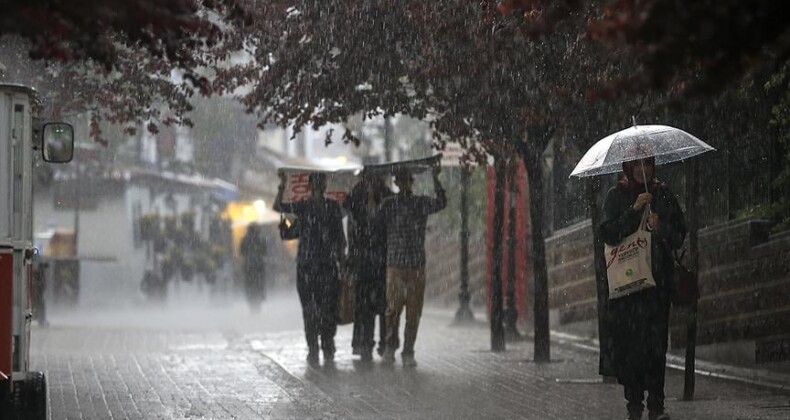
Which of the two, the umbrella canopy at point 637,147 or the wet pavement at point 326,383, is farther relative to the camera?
the wet pavement at point 326,383

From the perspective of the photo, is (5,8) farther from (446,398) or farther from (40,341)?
(40,341)

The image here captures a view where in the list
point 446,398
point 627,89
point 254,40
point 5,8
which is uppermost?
point 254,40

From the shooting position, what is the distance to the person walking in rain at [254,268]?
28109 millimetres

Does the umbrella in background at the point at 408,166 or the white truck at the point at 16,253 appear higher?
the umbrella in background at the point at 408,166

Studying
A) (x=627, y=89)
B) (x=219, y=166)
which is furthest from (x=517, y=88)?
(x=219, y=166)

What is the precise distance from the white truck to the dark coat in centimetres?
367

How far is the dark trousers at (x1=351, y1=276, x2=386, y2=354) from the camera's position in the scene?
1558cm

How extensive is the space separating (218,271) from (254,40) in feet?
85.5

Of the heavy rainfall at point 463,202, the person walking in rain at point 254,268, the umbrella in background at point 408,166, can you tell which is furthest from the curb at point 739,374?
the person walking in rain at point 254,268

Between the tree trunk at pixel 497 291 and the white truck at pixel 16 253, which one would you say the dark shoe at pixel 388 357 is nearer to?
the tree trunk at pixel 497 291

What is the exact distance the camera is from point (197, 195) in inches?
1683

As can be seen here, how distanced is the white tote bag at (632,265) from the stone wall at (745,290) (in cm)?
375

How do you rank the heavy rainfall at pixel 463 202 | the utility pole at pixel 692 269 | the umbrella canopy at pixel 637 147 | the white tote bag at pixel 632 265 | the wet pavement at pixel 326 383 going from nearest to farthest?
the heavy rainfall at pixel 463 202 < the white tote bag at pixel 632 265 < the umbrella canopy at pixel 637 147 < the wet pavement at pixel 326 383 < the utility pole at pixel 692 269

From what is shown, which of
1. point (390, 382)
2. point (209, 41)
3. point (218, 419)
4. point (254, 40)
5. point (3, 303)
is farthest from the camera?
point (254, 40)
